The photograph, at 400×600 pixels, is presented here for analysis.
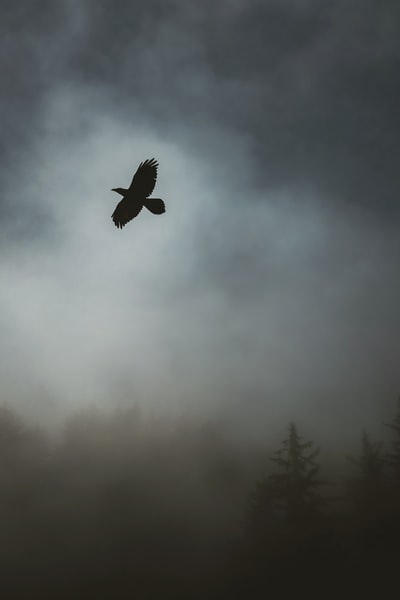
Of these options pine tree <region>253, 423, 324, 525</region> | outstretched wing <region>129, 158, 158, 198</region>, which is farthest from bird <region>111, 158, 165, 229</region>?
pine tree <region>253, 423, 324, 525</region>

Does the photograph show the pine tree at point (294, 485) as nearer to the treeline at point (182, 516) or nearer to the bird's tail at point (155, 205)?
the treeline at point (182, 516)

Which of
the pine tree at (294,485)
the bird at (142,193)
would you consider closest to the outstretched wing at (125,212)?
the bird at (142,193)

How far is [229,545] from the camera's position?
32656mm

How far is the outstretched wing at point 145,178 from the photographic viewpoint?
488 inches

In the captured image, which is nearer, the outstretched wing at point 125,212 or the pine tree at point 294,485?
the outstretched wing at point 125,212

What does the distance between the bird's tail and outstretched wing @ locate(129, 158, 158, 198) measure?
29 centimetres

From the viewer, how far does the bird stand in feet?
40.7

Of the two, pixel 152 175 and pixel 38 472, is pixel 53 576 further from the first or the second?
pixel 152 175

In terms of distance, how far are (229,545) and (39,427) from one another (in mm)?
40210

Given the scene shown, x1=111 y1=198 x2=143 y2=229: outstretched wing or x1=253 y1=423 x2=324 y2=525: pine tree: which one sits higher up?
x1=111 y1=198 x2=143 y2=229: outstretched wing

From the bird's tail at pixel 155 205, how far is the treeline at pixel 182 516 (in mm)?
17505

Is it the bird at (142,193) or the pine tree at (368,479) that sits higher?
the bird at (142,193)

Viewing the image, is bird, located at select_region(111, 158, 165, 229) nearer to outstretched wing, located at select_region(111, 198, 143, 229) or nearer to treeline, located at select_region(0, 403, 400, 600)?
outstretched wing, located at select_region(111, 198, 143, 229)

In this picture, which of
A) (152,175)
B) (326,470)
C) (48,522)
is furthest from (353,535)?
(48,522)
